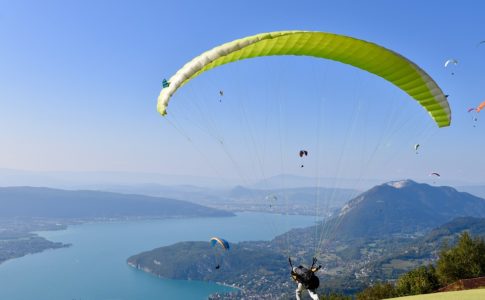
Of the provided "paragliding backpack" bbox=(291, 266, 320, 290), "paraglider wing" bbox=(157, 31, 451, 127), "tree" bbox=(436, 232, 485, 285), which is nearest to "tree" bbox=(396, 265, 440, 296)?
"tree" bbox=(436, 232, 485, 285)

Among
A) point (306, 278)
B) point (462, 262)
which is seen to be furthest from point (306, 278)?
point (462, 262)

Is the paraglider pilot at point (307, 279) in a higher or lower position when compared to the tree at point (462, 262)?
higher

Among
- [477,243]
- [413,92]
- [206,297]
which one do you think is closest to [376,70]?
[413,92]

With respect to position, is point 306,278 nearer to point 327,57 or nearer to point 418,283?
point 327,57

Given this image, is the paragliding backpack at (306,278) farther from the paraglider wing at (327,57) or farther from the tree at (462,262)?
A: the tree at (462,262)

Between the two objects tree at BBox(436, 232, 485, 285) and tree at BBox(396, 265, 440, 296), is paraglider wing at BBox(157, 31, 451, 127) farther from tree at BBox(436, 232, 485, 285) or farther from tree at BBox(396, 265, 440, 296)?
tree at BBox(436, 232, 485, 285)

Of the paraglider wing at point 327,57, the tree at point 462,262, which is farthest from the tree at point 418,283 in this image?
→ the paraglider wing at point 327,57
